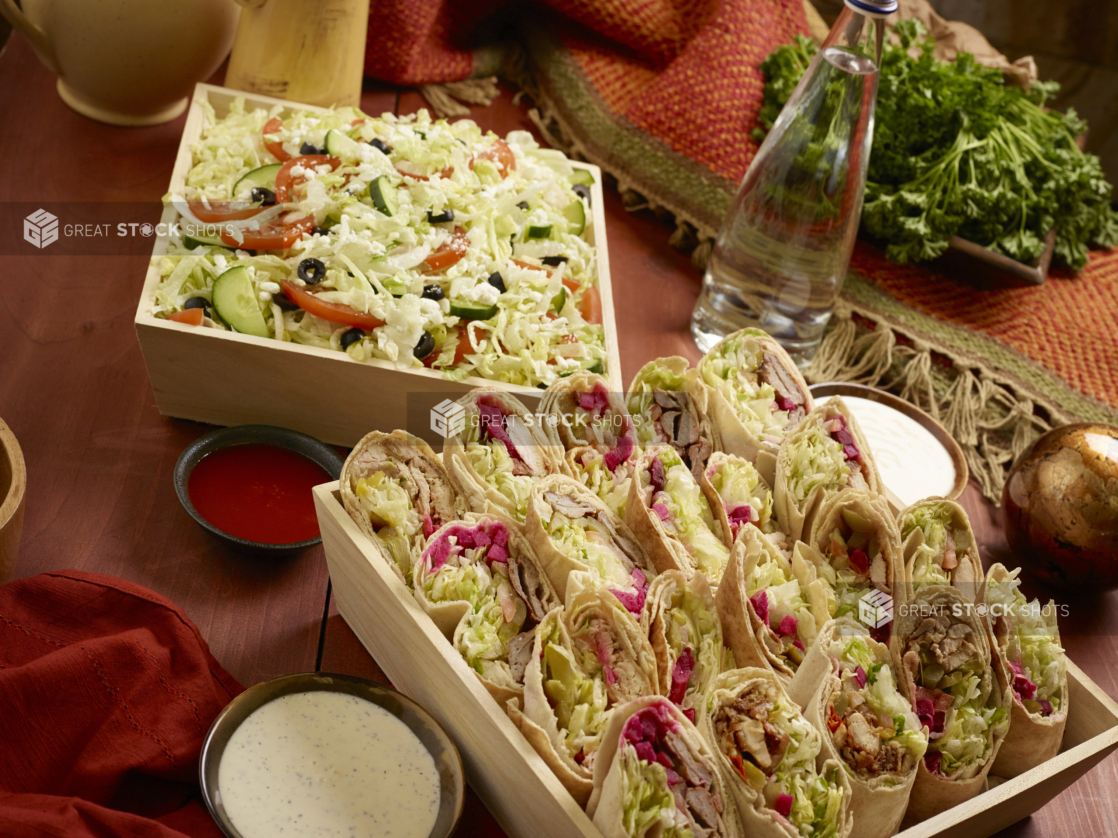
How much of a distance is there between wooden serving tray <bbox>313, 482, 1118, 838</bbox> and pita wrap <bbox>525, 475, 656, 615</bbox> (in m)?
0.18

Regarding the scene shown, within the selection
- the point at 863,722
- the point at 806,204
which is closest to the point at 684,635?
the point at 863,722

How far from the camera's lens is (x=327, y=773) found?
3.81 feet

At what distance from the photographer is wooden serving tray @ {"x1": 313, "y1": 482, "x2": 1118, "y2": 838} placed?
1.08 m

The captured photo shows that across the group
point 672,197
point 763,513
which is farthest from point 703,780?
point 672,197

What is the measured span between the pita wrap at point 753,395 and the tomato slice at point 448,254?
23.3 inches

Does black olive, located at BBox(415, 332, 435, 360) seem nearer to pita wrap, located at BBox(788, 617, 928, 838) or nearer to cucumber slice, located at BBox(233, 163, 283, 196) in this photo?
cucumber slice, located at BBox(233, 163, 283, 196)

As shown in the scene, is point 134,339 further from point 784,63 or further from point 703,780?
point 784,63

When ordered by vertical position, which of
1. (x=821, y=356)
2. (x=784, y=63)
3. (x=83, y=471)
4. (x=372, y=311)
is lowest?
(x=83, y=471)

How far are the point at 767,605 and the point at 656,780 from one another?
35 centimetres

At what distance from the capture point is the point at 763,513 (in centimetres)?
142

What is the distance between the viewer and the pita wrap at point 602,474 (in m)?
1.40

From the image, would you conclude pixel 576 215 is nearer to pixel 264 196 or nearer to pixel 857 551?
pixel 264 196

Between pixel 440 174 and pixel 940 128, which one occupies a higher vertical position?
pixel 940 128

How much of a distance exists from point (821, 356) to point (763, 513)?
3.36 ft
